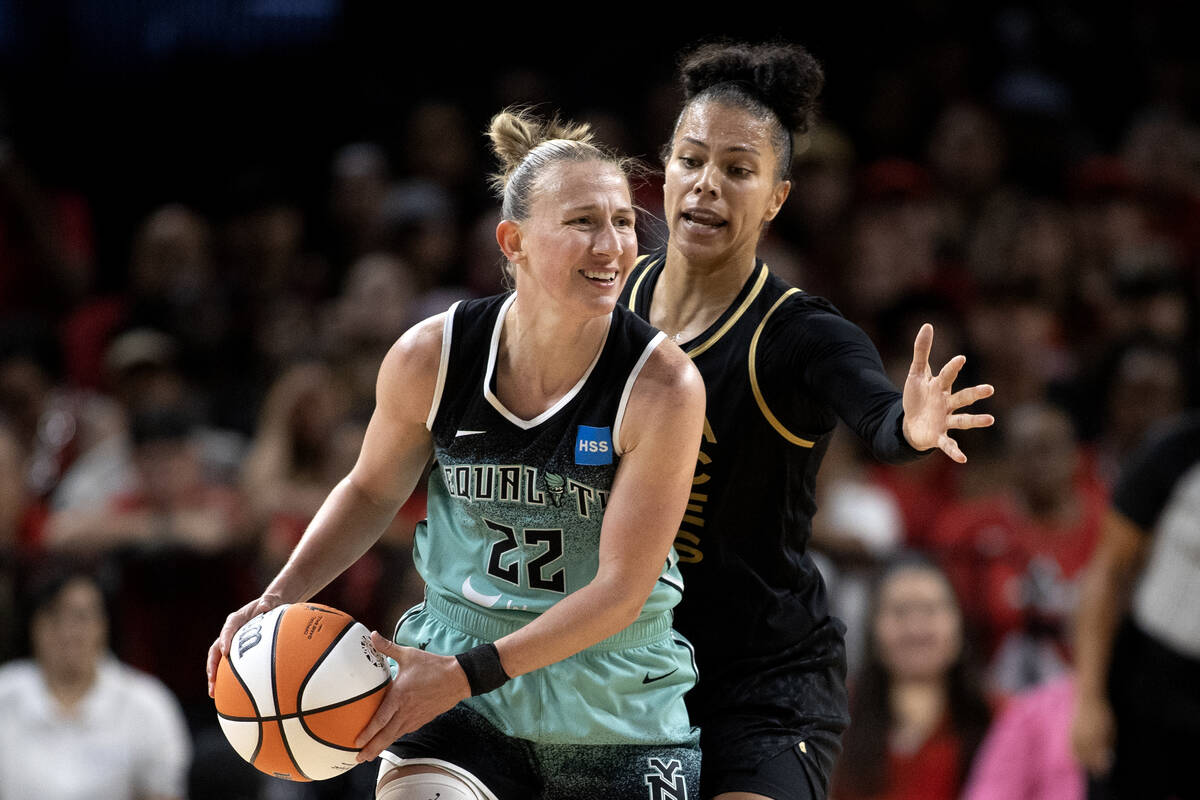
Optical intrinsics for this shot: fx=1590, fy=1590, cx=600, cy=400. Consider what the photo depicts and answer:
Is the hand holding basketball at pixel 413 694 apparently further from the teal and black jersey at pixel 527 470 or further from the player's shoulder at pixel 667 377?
the player's shoulder at pixel 667 377

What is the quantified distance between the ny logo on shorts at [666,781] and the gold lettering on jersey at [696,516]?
19.3 inches

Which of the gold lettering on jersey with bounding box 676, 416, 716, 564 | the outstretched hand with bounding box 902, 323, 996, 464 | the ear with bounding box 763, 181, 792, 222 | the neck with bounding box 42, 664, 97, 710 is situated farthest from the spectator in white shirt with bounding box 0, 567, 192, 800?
the outstretched hand with bounding box 902, 323, 996, 464

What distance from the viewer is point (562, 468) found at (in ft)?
10.1

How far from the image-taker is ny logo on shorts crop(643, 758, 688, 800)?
3100 mm

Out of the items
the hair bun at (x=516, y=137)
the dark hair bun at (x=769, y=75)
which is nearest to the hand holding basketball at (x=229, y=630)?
the hair bun at (x=516, y=137)

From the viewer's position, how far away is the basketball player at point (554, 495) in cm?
301

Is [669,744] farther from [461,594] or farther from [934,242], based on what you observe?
[934,242]

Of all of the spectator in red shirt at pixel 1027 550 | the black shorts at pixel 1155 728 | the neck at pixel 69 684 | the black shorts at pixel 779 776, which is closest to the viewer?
the black shorts at pixel 779 776

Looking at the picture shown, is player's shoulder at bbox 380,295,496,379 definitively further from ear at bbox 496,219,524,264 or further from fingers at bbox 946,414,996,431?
fingers at bbox 946,414,996,431

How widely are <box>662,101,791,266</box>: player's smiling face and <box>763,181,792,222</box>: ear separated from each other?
35 millimetres

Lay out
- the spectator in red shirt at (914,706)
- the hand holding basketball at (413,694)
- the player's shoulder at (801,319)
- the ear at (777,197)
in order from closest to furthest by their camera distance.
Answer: the hand holding basketball at (413,694) < the player's shoulder at (801,319) < the ear at (777,197) < the spectator in red shirt at (914,706)

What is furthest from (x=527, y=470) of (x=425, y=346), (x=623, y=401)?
(x=425, y=346)

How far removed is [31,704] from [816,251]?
14.7 feet

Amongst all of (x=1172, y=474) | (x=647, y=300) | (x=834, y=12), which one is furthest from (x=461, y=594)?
(x=834, y=12)
